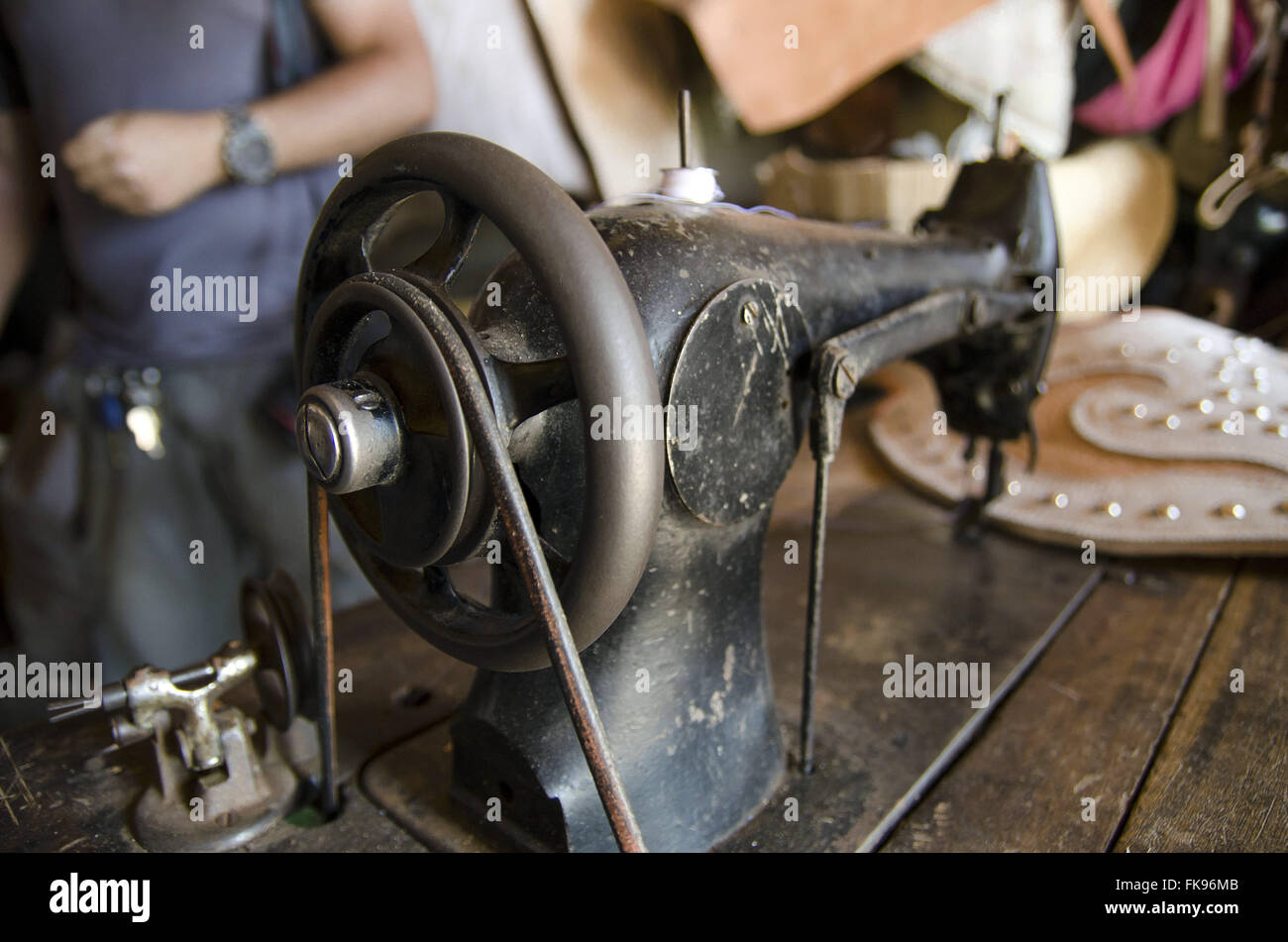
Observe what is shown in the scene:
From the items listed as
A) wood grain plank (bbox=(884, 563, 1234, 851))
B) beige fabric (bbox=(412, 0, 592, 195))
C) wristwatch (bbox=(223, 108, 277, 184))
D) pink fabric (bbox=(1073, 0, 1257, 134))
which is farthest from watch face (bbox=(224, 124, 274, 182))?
pink fabric (bbox=(1073, 0, 1257, 134))

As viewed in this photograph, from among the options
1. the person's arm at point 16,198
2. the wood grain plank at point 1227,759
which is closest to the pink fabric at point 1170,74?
the wood grain plank at point 1227,759

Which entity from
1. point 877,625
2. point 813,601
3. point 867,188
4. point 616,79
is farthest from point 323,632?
point 867,188

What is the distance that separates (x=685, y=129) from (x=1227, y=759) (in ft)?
2.52

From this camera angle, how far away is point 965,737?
84cm

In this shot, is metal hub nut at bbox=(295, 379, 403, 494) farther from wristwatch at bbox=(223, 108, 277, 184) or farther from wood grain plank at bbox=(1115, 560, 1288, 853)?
wristwatch at bbox=(223, 108, 277, 184)

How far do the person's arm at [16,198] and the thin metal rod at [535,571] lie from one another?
1338mm

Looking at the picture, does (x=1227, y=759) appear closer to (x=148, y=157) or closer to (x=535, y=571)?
(x=535, y=571)

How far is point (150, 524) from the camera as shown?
1443 mm

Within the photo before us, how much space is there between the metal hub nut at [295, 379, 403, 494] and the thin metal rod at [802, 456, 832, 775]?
36 cm

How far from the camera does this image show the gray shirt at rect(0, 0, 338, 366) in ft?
3.94

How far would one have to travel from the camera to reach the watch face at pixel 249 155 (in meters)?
1.19
